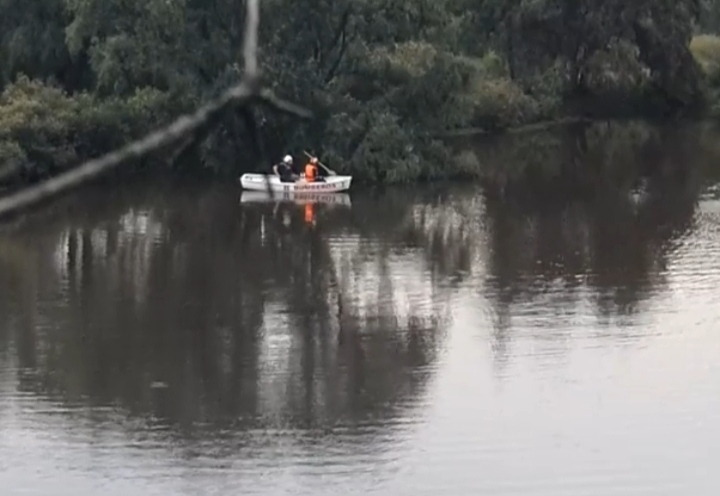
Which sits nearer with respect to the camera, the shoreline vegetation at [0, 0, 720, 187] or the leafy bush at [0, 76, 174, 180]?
the leafy bush at [0, 76, 174, 180]

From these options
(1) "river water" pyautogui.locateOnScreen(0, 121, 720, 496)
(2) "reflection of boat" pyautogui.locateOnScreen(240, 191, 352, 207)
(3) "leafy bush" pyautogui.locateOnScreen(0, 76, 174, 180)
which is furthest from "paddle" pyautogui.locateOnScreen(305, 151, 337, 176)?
(3) "leafy bush" pyautogui.locateOnScreen(0, 76, 174, 180)

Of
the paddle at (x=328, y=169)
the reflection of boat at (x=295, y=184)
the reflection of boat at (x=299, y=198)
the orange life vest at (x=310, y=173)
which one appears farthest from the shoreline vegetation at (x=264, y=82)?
the reflection of boat at (x=299, y=198)

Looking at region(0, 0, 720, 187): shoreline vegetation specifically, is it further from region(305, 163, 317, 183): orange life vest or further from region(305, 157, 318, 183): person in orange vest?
region(305, 163, 317, 183): orange life vest

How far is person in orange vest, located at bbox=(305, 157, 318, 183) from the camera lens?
2538 cm

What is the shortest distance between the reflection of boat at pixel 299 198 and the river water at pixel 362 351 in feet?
3.17

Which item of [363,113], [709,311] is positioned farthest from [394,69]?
[709,311]

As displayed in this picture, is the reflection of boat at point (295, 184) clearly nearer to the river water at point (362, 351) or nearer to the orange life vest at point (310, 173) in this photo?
the orange life vest at point (310, 173)

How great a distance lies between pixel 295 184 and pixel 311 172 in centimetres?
43

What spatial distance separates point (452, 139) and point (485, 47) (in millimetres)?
6703

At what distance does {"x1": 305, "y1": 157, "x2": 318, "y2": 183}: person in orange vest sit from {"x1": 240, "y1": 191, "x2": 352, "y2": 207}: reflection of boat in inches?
11.3

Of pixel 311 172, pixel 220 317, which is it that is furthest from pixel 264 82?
pixel 220 317

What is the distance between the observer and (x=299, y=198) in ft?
82.5

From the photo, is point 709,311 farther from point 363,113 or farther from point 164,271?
point 363,113

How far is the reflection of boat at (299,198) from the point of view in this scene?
81.7 ft
